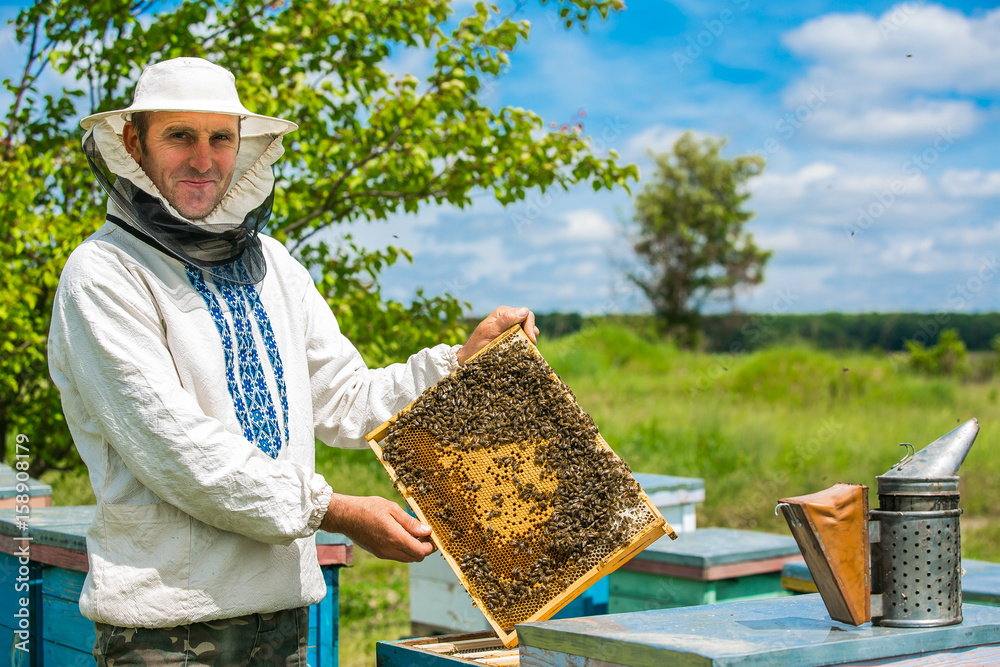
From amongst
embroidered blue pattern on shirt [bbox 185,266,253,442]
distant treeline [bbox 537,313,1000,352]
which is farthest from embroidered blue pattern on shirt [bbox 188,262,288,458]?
distant treeline [bbox 537,313,1000,352]

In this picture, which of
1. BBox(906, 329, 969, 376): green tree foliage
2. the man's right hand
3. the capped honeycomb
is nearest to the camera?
the man's right hand

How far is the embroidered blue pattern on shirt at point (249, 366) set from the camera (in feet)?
7.51

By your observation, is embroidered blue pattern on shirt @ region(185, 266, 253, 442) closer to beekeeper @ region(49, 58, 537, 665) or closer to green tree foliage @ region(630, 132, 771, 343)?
beekeeper @ region(49, 58, 537, 665)

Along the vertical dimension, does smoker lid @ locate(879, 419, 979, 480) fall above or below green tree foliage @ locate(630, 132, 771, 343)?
below

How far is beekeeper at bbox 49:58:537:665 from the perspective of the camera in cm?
208

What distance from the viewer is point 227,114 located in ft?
7.95

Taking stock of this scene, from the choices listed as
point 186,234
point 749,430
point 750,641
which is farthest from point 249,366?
point 749,430

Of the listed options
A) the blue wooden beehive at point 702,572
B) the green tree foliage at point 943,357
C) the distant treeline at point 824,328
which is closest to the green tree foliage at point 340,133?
the blue wooden beehive at point 702,572

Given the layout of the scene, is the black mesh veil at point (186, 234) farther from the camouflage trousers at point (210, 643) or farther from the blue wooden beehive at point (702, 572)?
the blue wooden beehive at point (702, 572)

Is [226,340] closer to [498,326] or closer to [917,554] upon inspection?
[498,326]

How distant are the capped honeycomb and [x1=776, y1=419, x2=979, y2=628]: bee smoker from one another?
49 cm

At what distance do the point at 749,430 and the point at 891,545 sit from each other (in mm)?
11869

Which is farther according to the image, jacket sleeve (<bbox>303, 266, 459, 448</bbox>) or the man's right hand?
jacket sleeve (<bbox>303, 266, 459, 448</bbox>)

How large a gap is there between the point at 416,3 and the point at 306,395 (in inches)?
166
